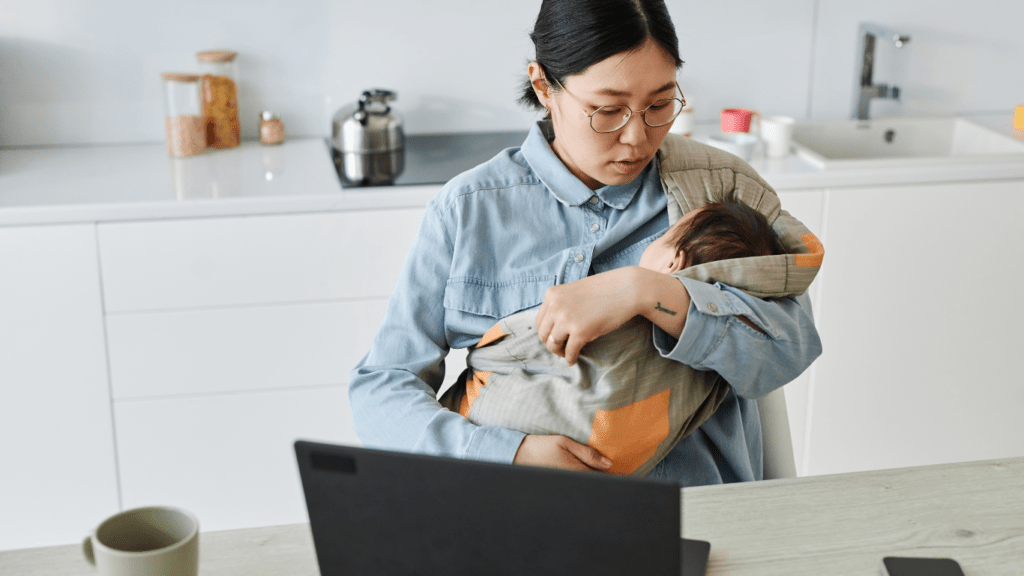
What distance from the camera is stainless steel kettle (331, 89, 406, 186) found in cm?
233

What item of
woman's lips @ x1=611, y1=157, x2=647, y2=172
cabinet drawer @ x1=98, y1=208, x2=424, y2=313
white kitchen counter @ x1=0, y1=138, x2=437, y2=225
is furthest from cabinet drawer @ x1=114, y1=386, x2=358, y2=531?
woman's lips @ x1=611, y1=157, x2=647, y2=172

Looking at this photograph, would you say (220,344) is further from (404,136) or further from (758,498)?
(758,498)

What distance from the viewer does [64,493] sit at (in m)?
2.10

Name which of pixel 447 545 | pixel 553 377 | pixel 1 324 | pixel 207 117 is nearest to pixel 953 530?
pixel 553 377

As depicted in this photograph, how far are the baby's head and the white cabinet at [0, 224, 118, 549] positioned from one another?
4.35 feet

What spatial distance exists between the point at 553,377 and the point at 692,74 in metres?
1.74

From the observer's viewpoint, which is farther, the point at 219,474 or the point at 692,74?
the point at 692,74

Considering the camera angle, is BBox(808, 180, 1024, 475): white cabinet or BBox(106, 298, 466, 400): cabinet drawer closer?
BBox(106, 298, 466, 400): cabinet drawer

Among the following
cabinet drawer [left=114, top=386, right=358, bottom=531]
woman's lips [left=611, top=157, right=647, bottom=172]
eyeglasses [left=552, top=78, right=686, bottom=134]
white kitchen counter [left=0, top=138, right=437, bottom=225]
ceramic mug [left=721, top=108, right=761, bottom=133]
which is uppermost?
eyeglasses [left=552, top=78, right=686, bottom=134]

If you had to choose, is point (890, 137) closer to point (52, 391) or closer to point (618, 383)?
point (618, 383)

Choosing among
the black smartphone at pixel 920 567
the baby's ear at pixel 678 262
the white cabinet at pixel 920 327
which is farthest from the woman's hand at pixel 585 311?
the white cabinet at pixel 920 327

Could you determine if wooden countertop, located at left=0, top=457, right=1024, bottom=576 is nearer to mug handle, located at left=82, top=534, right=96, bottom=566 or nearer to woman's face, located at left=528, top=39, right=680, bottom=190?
mug handle, located at left=82, top=534, right=96, bottom=566

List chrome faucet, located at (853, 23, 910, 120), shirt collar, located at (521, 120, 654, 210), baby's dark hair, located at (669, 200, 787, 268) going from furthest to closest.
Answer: chrome faucet, located at (853, 23, 910, 120)
shirt collar, located at (521, 120, 654, 210)
baby's dark hair, located at (669, 200, 787, 268)

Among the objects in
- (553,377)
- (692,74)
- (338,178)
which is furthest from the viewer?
(692,74)
